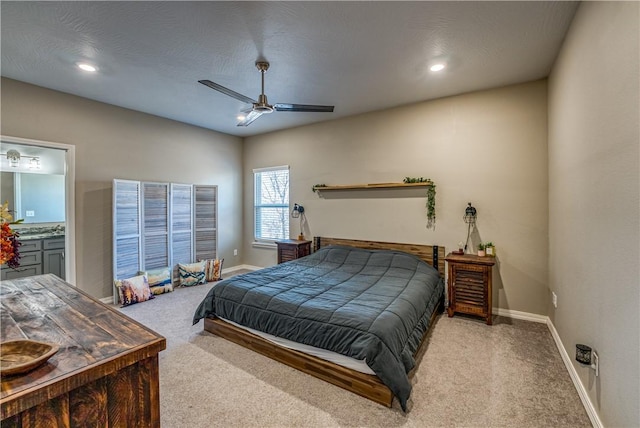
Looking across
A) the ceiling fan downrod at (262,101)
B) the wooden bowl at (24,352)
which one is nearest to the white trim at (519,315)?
the ceiling fan downrod at (262,101)

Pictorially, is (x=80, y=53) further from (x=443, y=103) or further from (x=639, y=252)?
(x=639, y=252)

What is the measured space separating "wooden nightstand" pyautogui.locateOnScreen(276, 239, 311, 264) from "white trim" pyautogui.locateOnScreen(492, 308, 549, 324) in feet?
9.55

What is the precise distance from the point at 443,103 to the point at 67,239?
5363mm

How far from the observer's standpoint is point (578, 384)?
2.14 meters

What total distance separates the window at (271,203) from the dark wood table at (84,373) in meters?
4.24

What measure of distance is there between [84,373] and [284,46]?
2.76 metres

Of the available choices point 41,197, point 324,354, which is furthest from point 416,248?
point 41,197

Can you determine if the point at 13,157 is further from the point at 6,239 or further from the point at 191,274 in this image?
the point at 6,239

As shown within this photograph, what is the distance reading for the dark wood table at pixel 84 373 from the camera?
2.91ft

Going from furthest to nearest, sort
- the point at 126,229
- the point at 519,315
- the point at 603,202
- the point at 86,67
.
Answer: the point at 126,229 < the point at 519,315 < the point at 86,67 < the point at 603,202

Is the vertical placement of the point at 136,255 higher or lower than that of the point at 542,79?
lower

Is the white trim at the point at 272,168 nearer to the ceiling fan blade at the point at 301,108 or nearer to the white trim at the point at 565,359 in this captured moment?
the ceiling fan blade at the point at 301,108

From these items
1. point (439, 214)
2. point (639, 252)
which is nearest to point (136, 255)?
point (439, 214)

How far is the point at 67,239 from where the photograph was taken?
3.81 meters
